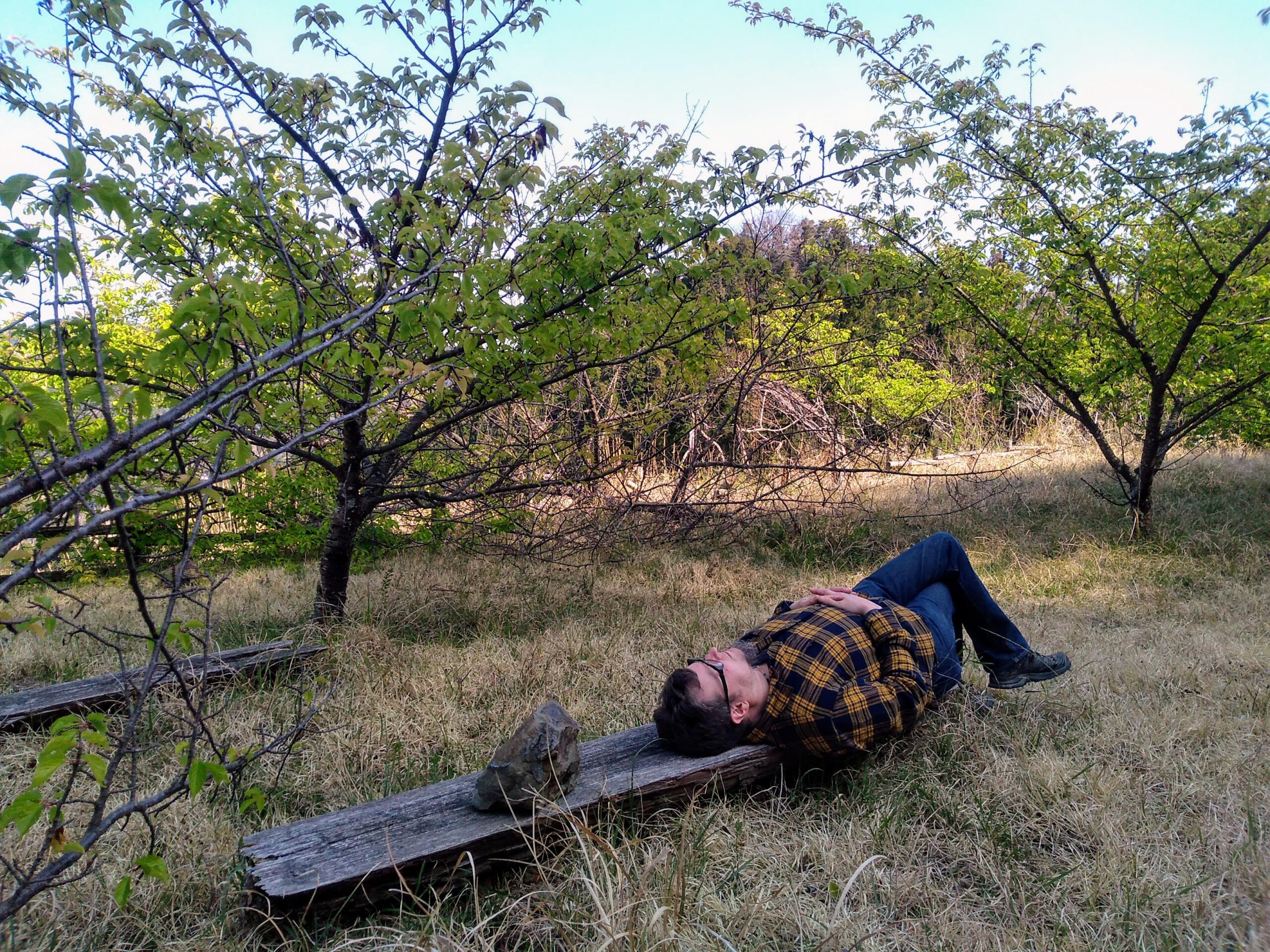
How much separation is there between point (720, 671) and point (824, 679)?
1.29 ft

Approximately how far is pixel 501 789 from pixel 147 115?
3.50m

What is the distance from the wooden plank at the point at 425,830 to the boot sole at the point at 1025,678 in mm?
1294

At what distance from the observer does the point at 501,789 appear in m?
2.47

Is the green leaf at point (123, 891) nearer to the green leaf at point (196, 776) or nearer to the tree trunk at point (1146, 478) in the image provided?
the green leaf at point (196, 776)

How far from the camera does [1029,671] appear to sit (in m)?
3.54

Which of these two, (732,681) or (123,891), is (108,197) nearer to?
(123,891)

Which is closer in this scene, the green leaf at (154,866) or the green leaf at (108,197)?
the green leaf at (108,197)

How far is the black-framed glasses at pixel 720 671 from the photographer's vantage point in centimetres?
291

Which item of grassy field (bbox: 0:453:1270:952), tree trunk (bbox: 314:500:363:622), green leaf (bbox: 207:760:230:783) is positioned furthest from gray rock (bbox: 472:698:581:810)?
tree trunk (bbox: 314:500:363:622)

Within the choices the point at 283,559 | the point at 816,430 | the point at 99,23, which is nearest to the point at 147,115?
the point at 99,23

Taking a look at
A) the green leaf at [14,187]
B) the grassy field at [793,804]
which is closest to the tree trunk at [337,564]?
the grassy field at [793,804]

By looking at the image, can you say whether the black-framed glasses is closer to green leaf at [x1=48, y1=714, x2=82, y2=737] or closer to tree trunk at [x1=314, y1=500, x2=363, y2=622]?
green leaf at [x1=48, y1=714, x2=82, y2=737]

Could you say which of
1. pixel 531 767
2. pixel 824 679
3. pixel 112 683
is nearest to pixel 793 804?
pixel 824 679

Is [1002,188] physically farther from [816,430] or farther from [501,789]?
[501,789]
